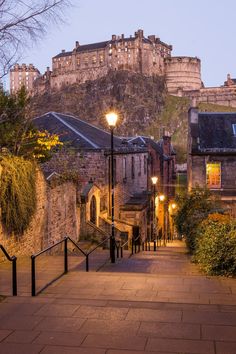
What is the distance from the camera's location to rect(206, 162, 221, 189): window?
94.0 ft

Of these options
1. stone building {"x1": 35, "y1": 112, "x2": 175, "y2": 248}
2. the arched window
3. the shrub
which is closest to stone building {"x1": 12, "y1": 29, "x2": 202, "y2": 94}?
stone building {"x1": 35, "y1": 112, "x2": 175, "y2": 248}

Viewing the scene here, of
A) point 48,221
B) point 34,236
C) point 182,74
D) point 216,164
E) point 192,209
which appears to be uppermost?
point 182,74

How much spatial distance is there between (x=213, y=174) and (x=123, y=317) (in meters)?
22.9

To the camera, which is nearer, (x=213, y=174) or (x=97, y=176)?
(x=97, y=176)

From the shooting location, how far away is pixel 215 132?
30.5 m

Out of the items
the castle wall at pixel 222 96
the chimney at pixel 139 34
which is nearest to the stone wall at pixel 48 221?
the castle wall at pixel 222 96

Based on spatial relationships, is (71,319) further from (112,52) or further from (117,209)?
(112,52)

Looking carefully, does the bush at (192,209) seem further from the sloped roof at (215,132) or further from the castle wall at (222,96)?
the castle wall at (222,96)

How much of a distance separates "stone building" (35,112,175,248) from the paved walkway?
1150cm

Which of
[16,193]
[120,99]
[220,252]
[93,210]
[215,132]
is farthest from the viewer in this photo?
[120,99]

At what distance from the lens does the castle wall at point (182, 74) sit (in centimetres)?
13112

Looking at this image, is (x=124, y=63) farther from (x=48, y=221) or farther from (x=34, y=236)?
(x=34, y=236)

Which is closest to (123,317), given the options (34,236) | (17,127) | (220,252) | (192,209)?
(220,252)

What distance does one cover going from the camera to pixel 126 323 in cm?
660
